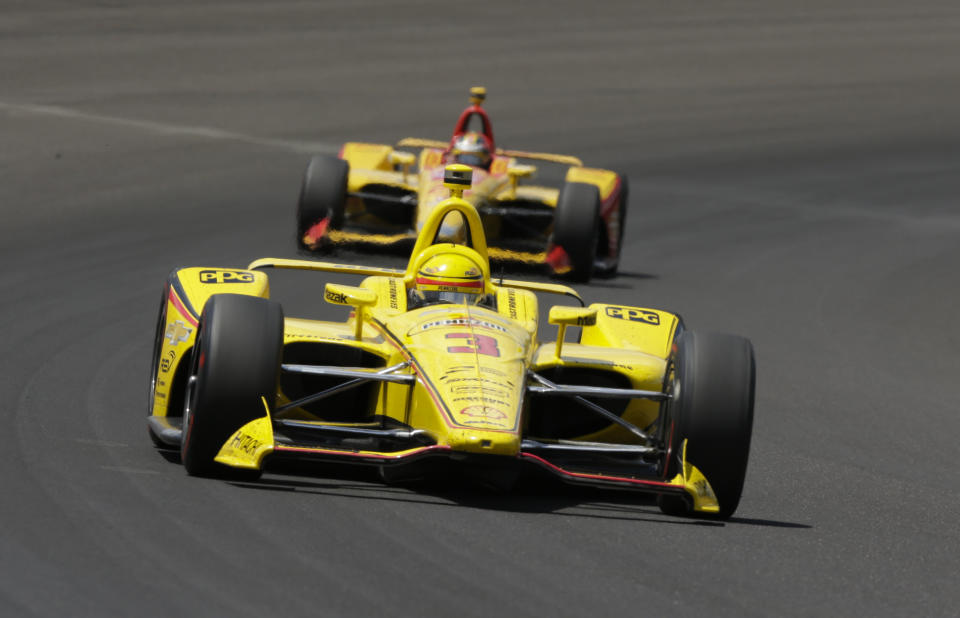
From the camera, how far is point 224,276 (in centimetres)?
1045

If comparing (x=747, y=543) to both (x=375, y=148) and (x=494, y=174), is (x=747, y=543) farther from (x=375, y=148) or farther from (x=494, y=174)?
(x=375, y=148)

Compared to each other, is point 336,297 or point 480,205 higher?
point 336,297

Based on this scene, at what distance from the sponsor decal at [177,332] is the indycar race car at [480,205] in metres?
7.99

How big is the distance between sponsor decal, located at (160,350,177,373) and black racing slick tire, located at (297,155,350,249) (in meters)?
8.69

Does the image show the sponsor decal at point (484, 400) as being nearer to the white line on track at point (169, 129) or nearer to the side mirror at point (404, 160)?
the side mirror at point (404, 160)

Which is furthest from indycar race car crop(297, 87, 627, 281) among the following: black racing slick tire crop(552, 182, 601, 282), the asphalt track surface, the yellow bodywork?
the yellow bodywork

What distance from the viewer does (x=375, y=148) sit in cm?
2028

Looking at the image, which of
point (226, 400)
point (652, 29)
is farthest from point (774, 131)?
point (226, 400)

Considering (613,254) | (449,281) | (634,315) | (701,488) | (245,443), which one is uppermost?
(449,281)

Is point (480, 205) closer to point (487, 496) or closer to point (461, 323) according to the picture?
point (461, 323)

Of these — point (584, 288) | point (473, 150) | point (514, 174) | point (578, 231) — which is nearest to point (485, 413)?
point (584, 288)

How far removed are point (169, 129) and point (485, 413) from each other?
61.8ft

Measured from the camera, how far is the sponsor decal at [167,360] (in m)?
9.74

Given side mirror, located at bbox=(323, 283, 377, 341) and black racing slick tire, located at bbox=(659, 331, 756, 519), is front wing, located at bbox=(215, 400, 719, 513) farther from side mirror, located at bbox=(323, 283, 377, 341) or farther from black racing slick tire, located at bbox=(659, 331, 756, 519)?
side mirror, located at bbox=(323, 283, 377, 341)
